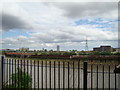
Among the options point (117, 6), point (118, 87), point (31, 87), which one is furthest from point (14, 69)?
point (117, 6)

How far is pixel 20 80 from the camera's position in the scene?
2.68m

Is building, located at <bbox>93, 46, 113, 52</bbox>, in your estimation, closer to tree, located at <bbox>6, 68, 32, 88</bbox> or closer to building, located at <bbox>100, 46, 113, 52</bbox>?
building, located at <bbox>100, 46, 113, 52</bbox>

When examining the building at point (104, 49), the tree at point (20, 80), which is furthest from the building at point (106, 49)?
the tree at point (20, 80)

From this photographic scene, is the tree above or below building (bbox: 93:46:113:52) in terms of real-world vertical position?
below

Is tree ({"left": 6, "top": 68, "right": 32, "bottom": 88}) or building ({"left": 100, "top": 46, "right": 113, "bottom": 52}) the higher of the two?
building ({"left": 100, "top": 46, "right": 113, "bottom": 52})

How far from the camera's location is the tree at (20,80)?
8.56 feet

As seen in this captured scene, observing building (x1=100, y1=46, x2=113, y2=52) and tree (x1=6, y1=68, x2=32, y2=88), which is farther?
tree (x1=6, y1=68, x2=32, y2=88)

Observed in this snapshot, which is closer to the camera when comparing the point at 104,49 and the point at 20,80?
the point at 104,49

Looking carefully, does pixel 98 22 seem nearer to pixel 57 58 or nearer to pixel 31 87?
pixel 57 58

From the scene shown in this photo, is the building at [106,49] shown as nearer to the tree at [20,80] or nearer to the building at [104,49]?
the building at [104,49]

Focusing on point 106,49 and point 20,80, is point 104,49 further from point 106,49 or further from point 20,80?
point 20,80

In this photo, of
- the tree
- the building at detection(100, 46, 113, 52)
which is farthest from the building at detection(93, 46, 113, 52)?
the tree

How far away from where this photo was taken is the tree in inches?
103

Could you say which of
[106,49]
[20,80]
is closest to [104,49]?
[106,49]
